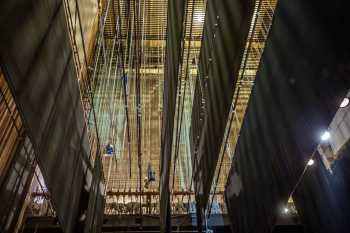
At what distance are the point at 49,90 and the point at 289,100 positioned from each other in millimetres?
1793

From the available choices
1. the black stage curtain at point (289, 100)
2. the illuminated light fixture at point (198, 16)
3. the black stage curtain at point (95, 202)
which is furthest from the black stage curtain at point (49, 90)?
the illuminated light fixture at point (198, 16)

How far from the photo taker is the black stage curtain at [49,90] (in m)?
1.75

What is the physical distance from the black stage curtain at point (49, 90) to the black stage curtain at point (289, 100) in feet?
5.58

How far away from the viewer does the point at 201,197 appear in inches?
169

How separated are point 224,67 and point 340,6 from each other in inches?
60.9

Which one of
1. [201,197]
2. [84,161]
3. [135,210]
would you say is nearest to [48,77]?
[84,161]

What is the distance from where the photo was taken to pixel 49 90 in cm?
231

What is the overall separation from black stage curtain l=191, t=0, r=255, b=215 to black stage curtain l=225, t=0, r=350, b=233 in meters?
0.27

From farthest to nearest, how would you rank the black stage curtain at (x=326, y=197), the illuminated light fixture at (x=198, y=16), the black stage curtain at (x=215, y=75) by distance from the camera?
the illuminated light fixture at (x=198, y=16) < the black stage curtain at (x=326, y=197) < the black stage curtain at (x=215, y=75)

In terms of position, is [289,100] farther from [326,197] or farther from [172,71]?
[326,197]

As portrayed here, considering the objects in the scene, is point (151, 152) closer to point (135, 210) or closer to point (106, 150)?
point (135, 210)

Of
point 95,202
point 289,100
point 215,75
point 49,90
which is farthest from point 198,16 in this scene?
point 49,90

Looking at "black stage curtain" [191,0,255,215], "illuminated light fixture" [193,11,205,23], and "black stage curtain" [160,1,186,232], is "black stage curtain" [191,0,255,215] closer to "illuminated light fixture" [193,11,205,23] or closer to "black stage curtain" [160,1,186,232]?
"black stage curtain" [160,1,186,232]

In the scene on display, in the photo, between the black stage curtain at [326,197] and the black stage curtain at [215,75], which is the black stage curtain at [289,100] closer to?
the black stage curtain at [215,75]
